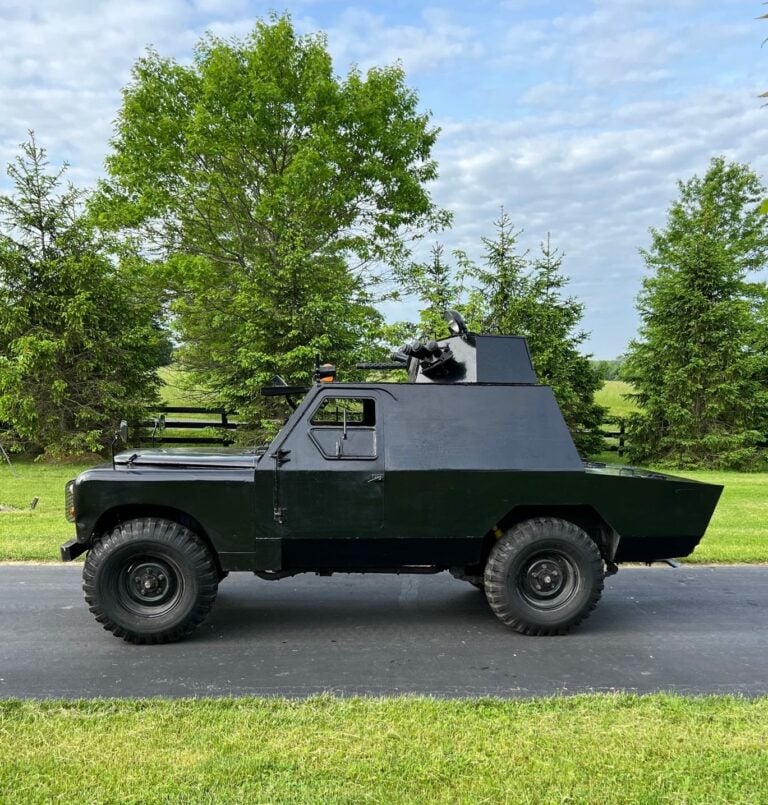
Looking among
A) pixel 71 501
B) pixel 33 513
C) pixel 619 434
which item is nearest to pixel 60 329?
pixel 33 513

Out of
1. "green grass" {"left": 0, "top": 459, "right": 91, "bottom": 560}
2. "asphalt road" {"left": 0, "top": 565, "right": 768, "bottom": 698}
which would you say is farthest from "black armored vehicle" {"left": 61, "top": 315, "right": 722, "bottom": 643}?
"green grass" {"left": 0, "top": 459, "right": 91, "bottom": 560}

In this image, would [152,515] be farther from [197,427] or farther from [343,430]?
[197,427]

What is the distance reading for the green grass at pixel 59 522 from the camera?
754 cm

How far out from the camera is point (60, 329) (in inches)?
649

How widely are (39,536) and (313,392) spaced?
5.02 metres

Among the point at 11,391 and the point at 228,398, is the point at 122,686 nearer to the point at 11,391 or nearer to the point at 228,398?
the point at 228,398

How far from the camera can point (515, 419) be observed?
208 inches

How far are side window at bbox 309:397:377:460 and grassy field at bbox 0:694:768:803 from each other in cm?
182

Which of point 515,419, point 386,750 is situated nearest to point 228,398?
point 515,419

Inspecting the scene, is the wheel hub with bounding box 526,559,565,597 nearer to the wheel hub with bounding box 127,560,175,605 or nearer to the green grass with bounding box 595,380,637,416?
the wheel hub with bounding box 127,560,175,605

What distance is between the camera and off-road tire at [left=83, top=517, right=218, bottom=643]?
4.79 metres

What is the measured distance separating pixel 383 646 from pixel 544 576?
4.45 feet

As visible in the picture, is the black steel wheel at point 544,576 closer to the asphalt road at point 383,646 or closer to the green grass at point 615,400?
the asphalt road at point 383,646

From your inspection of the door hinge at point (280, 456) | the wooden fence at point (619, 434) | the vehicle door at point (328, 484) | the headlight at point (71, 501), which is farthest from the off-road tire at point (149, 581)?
the wooden fence at point (619, 434)
